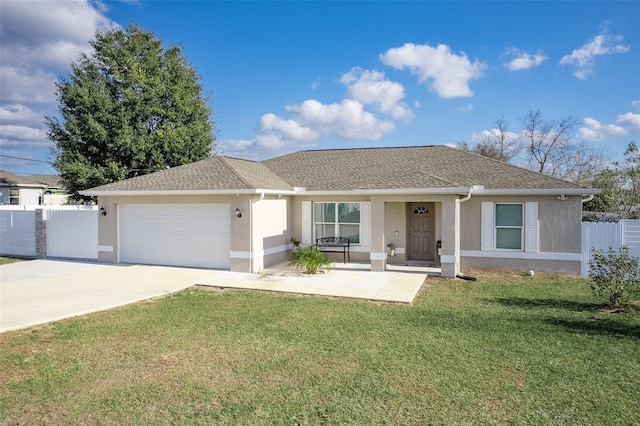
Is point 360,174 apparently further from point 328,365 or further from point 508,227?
point 328,365

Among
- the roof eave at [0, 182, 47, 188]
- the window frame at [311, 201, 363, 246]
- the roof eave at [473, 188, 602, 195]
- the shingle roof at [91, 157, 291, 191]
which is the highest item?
the roof eave at [0, 182, 47, 188]

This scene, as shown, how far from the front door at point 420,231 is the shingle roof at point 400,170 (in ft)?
4.54

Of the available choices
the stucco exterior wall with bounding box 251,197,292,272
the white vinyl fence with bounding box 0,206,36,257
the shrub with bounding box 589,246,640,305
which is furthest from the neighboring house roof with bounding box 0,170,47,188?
the shrub with bounding box 589,246,640,305

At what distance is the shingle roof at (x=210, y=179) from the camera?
1351 cm

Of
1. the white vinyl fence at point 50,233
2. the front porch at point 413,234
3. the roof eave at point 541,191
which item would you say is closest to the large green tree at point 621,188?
the roof eave at point 541,191

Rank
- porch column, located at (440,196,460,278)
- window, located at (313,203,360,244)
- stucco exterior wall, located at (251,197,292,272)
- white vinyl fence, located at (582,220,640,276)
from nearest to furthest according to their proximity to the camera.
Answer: porch column, located at (440,196,460,278), white vinyl fence, located at (582,220,640,276), stucco exterior wall, located at (251,197,292,272), window, located at (313,203,360,244)

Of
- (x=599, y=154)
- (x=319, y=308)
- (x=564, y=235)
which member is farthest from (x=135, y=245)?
(x=599, y=154)

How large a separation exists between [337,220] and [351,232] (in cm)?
72

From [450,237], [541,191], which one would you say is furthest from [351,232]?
[541,191]

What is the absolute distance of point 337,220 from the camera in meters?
15.6

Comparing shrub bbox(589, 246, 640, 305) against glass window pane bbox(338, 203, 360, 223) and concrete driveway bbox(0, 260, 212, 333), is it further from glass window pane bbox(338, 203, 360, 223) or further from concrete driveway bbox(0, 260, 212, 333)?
concrete driveway bbox(0, 260, 212, 333)

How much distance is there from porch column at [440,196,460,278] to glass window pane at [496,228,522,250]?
2.41 meters

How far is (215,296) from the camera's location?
10.3 meters

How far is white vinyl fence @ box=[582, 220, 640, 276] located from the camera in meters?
12.6
